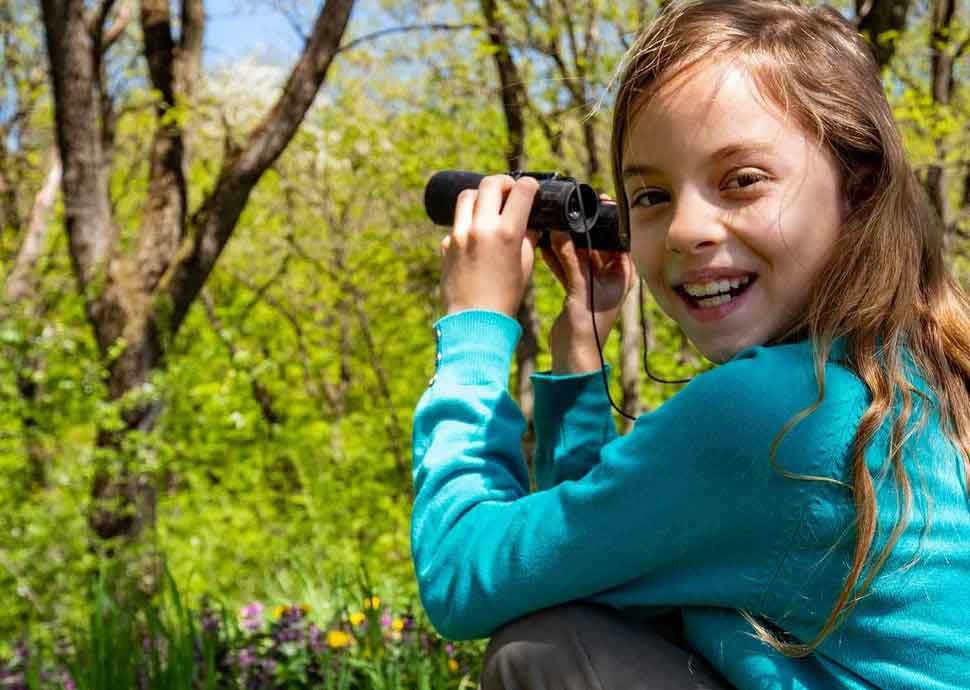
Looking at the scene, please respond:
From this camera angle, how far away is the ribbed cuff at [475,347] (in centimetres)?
140

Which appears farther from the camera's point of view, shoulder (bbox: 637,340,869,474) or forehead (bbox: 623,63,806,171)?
forehead (bbox: 623,63,806,171)

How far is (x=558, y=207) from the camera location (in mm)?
1552

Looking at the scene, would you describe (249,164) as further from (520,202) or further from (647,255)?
(647,255)

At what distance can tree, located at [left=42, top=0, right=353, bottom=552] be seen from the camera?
15.5 ft

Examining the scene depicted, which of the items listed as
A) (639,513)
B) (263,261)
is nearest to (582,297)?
(639,513)

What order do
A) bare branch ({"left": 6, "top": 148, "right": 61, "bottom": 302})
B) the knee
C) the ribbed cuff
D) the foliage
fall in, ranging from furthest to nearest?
bare branch ({"left": 6, "top": 148, "right": 61, "bottom": 302}) < the foliage < the ribbed cuff < the knee

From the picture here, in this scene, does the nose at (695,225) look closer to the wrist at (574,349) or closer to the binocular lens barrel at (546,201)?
the binocular lens barrel at (546,201)

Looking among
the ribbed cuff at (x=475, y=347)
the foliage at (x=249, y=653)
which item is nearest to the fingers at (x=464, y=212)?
the ribbed cuff at (x=475, y=347)

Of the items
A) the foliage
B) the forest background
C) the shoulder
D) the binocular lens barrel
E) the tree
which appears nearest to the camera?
the shoulder

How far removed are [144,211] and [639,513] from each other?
4653 millimetres

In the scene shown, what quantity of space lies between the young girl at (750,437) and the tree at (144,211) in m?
3.43

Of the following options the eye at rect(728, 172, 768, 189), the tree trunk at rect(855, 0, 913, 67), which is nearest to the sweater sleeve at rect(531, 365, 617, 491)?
the eye at rect(728, 172, 768, 189)

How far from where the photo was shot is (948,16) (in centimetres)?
514

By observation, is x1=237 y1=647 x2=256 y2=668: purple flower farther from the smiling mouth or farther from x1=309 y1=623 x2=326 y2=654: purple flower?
the smiling mouth
